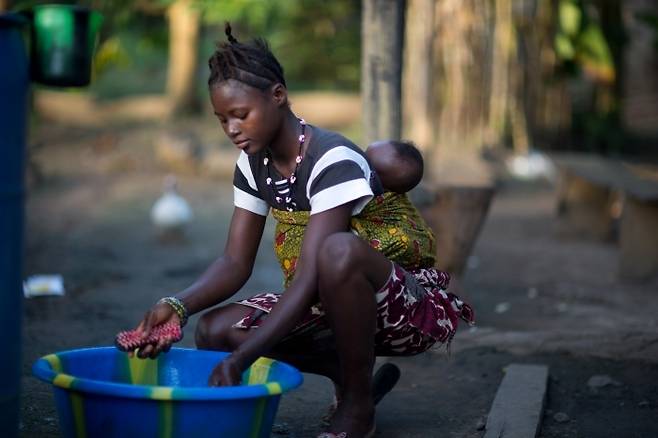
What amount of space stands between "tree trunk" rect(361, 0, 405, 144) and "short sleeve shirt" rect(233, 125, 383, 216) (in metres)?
1.74

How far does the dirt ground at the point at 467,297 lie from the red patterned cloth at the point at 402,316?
42 centimetres

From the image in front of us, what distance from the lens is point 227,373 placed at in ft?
8.54

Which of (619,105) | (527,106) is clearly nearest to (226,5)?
(527,106)

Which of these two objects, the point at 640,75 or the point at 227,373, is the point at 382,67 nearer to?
the point at 227,373

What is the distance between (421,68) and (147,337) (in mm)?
5853

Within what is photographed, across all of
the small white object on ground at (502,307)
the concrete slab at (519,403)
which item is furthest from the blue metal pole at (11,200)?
the small white object on ground at (502,307)

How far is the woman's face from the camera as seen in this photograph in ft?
9.19

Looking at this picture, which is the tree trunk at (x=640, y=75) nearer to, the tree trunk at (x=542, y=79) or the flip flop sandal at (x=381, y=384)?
the tree trunk at (x=542, y=79)

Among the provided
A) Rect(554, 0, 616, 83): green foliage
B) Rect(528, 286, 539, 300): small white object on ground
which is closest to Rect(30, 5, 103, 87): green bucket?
Rect(528, 286, 539, 300): small white object on ground

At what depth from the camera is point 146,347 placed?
2.77 meters

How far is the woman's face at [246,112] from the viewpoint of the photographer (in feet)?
9.19

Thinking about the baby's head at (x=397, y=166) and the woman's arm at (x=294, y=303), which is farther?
the baby's head at (x=397, y=166)

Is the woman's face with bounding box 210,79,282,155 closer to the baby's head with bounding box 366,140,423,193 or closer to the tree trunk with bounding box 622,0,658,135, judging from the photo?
the baby's head with bounding box 366,140,423,193

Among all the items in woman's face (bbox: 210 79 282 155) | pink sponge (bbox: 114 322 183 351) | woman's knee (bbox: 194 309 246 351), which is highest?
woman's face (bbox: 210 79 282 155)
